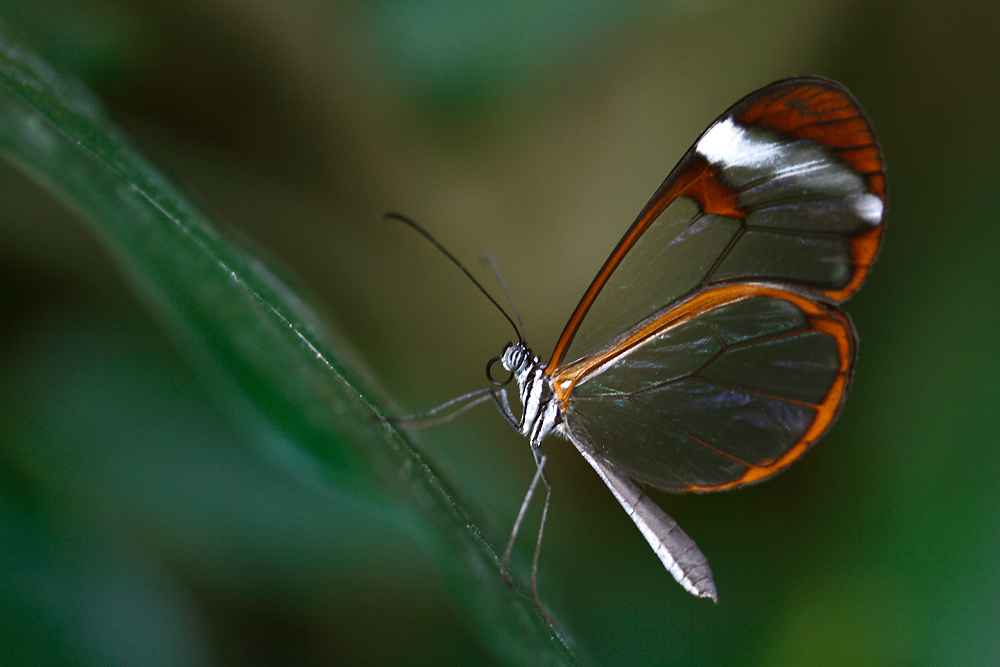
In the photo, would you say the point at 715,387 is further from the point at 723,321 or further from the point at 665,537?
the point at 665,537

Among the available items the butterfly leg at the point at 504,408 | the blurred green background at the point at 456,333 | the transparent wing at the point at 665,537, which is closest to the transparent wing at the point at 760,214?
the butterfly leg at the point at 504,408

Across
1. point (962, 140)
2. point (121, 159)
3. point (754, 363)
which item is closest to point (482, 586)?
point (121, 159)

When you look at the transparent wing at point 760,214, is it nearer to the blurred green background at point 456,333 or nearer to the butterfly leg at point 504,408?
the butterfly leg at point 504,408

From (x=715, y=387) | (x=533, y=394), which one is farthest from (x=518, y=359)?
(x=715, y=387)

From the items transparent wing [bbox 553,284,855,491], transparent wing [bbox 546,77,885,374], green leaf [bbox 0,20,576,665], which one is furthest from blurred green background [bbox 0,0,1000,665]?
transparent wing [bbox 546,77,885,374]

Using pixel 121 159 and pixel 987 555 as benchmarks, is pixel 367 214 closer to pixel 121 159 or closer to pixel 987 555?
pixel 121 159

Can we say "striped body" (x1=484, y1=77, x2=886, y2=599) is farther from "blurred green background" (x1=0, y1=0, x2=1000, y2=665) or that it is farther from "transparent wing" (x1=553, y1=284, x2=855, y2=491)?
"blurred green background" (x1=0, y1=0, x2=1000, y2=665)

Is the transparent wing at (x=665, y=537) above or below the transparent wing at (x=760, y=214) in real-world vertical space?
below
